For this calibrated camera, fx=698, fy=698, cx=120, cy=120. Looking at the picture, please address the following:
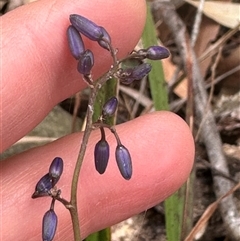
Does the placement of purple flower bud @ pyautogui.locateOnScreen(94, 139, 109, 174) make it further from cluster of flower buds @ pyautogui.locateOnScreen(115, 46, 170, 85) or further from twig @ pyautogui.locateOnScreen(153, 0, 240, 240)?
twig @ pyautogui.locateOnScreen(153, 0, 240, 240)

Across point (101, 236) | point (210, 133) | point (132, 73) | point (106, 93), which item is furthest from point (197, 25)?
point (132, 73)

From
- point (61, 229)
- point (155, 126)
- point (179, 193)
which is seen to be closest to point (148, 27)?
point (155, 126)

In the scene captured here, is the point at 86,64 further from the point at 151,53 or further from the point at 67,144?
the point at 67,144

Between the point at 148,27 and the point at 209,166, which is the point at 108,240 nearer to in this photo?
the point at 209,166

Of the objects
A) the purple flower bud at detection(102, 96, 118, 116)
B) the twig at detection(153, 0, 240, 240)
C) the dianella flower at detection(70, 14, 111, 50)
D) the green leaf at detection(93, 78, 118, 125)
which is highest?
the dianella flower at detection(70, 14, 111, 50)

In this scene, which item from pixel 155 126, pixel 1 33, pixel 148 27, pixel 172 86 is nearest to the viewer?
pixel 1 33

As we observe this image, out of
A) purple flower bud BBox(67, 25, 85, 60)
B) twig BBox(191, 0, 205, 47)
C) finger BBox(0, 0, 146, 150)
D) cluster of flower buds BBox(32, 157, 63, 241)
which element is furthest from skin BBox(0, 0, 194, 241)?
twig BBox(191, 0, 205, 47)
